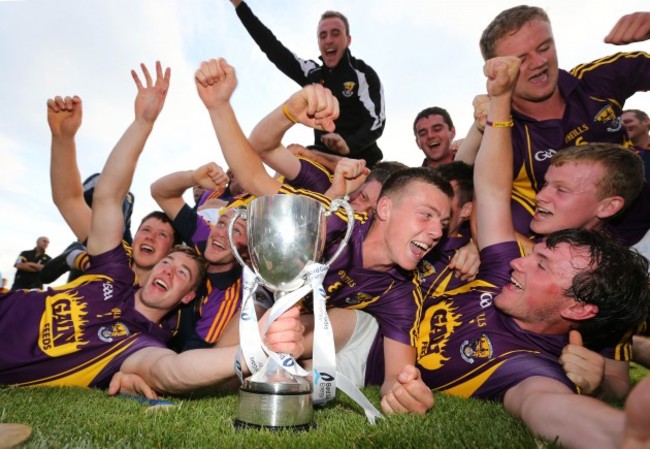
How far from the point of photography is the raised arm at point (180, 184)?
4.15m

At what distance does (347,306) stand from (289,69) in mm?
4113

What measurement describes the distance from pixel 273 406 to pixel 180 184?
3.07m

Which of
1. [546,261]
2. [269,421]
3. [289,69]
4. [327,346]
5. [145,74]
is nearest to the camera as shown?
[269,421]

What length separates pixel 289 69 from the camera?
6.36 metres

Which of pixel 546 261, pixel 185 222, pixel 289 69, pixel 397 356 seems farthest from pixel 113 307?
pixel 289 69

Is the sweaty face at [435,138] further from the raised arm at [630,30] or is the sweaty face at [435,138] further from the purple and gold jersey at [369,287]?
the raised arm at [630,30]

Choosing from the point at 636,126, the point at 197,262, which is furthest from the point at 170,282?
the point at 636,126

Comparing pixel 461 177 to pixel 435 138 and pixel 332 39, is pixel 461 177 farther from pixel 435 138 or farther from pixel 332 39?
pixel 332 39

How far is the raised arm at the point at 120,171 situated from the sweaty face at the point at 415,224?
6.18 feet

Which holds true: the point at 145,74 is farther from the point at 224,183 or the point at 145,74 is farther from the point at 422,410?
the point at 422,410

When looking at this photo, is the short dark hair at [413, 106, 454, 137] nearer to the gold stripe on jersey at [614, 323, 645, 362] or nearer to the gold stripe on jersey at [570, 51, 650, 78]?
the gold stripe on jersey at [570, 51, 650, 78]

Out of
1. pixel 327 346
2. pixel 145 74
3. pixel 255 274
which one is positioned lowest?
pixel 327 346

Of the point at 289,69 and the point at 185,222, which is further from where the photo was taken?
the point at 289,69

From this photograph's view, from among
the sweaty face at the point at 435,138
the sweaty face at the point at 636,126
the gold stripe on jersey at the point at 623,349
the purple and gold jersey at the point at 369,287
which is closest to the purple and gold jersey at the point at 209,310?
the purple and gold jersey at the point at 369,287
